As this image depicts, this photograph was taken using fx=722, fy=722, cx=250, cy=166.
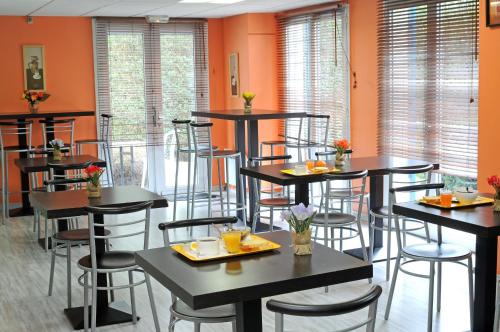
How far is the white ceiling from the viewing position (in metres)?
7.24

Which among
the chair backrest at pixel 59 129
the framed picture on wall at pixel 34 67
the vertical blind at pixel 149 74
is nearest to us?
the chair backrest at pixel 59 129

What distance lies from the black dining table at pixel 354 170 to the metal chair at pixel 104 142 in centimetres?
331

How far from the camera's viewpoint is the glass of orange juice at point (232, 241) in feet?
9.62

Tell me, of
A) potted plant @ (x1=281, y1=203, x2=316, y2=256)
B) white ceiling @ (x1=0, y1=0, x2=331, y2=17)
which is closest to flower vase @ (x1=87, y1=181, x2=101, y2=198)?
potted plant @ (x1=281, y1=203, x2=316, y2=256)

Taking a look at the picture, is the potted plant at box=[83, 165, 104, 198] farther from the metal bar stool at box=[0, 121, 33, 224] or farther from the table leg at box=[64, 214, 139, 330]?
the metal bar stool at box=[0, 121, 33, 224]

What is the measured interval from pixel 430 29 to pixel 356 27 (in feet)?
3.76

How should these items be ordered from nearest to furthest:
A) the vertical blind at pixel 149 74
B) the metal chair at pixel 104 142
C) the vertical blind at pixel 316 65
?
the vertical blind at pixel 316 65, the metal chair at pixel 104 142, the vertical blind at pixel 149 74

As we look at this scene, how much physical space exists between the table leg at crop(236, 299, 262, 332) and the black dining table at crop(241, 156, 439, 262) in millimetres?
2371

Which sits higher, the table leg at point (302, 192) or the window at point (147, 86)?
the window at point (147, 86)

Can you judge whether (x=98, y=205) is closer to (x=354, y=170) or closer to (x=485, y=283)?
(x=354, y=170)

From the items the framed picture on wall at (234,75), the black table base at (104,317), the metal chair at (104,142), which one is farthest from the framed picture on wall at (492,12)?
the metal chair at (104,142)

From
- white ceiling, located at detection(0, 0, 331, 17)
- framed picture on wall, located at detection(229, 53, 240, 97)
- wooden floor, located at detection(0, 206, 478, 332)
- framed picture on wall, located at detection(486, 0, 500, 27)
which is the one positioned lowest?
wooden floor, located at detection(0, 206, 478, 332)

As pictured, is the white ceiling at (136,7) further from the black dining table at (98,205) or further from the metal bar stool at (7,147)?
the black dining table at (98,205)

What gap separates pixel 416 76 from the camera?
6379 millimetres
